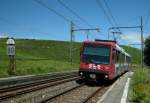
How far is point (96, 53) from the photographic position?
27453mm

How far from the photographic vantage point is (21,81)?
3111 centimetres

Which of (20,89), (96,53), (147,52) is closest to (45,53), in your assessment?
(147,52)

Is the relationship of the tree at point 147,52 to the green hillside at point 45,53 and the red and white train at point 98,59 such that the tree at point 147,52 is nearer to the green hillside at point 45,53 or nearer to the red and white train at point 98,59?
the green hillside at point 45,53

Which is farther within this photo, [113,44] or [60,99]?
[113,44]

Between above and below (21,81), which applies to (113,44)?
above

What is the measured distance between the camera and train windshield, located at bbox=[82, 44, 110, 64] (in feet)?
89.8

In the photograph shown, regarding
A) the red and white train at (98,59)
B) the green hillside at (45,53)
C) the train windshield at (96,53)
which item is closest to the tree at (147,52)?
the green hillside at (45,53)

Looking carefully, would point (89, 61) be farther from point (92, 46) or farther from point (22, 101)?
point (22, 101)

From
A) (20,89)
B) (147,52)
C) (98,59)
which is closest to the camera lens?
(20,89)

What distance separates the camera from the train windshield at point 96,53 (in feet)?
89.8

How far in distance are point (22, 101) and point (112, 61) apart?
11468 millimetres

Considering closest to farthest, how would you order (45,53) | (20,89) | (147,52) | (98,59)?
(20,89)
(98,59)
(147,52)
(45,53)

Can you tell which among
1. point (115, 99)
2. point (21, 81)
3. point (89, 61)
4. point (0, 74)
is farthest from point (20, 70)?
point (115, 99)

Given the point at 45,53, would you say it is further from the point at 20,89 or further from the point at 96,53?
the point at 20,89
